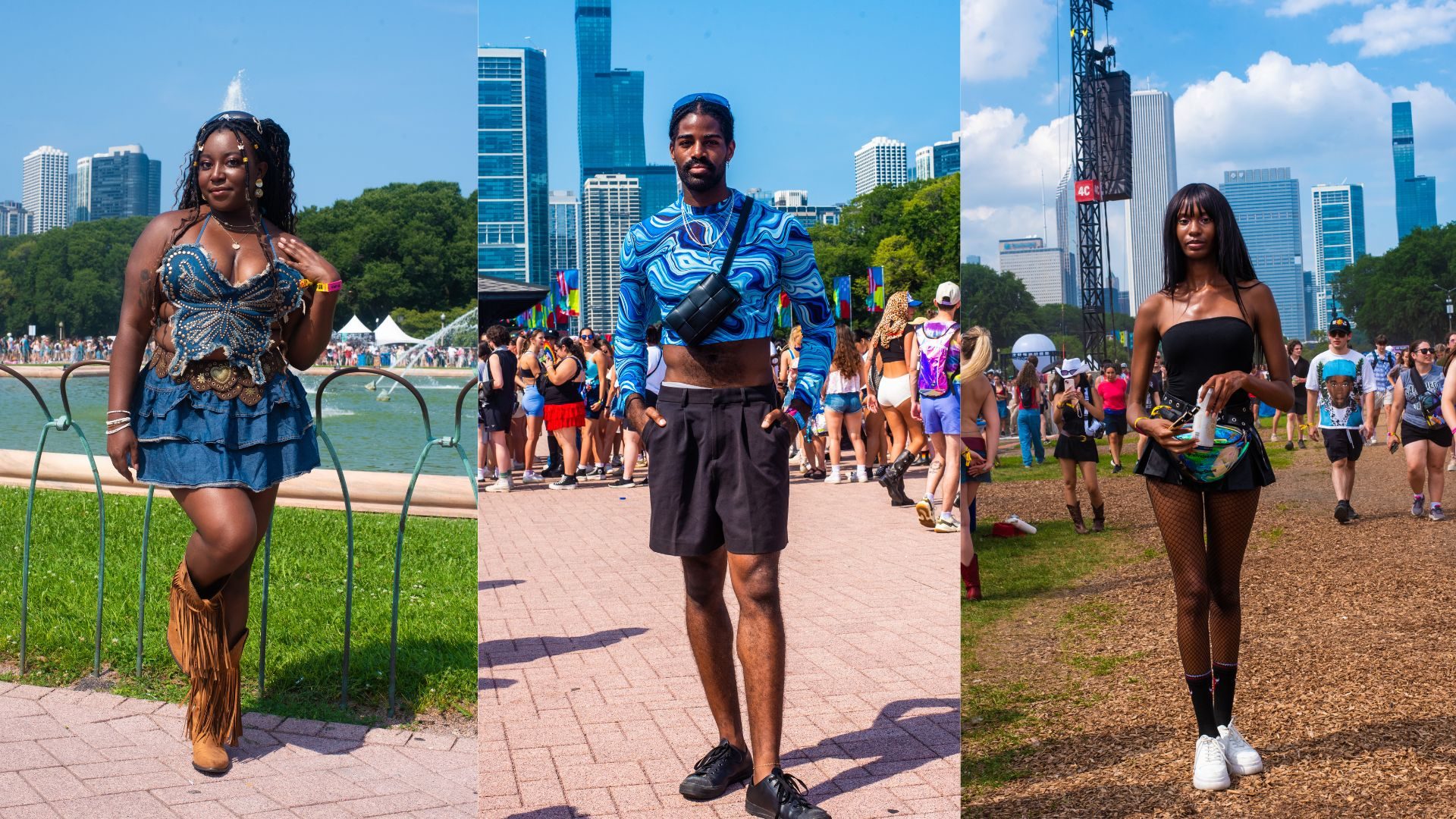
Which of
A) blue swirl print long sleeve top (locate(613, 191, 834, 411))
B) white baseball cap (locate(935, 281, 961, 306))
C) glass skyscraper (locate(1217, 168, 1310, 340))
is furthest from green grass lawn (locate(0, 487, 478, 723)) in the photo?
glass skyscraper (locate(1217, 168, 1310, 340))

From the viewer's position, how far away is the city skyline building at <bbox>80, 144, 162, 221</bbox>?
10.9 ft

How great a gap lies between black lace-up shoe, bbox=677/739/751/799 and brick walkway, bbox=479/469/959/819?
34 mm

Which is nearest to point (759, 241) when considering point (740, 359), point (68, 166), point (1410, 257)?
point (740, 359)

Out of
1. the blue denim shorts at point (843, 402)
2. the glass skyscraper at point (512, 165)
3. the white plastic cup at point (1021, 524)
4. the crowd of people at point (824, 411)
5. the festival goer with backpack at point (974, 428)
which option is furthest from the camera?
the blue denim shorts at point (843, 402)

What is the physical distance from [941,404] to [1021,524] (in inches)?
95.3

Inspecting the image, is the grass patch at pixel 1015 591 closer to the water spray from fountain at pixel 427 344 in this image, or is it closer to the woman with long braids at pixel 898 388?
the water spray from fountain at pixel 427 344

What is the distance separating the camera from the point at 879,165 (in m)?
3.29

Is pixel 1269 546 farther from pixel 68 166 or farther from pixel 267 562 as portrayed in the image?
pixel 68 166

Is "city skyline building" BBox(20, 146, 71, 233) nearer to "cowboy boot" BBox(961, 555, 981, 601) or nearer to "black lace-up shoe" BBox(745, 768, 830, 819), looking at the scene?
"black lace-up shoe" BBox(745, 768, 830, 819)

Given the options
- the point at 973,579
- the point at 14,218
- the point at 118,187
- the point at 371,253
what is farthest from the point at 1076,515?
the point at 14,218

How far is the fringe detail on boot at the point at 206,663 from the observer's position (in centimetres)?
314

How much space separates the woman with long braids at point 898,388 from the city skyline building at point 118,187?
4.93 metres

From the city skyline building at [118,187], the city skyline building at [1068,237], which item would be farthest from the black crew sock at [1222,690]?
the city skyline building at [118,187]

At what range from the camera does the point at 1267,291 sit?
309 centimetres
